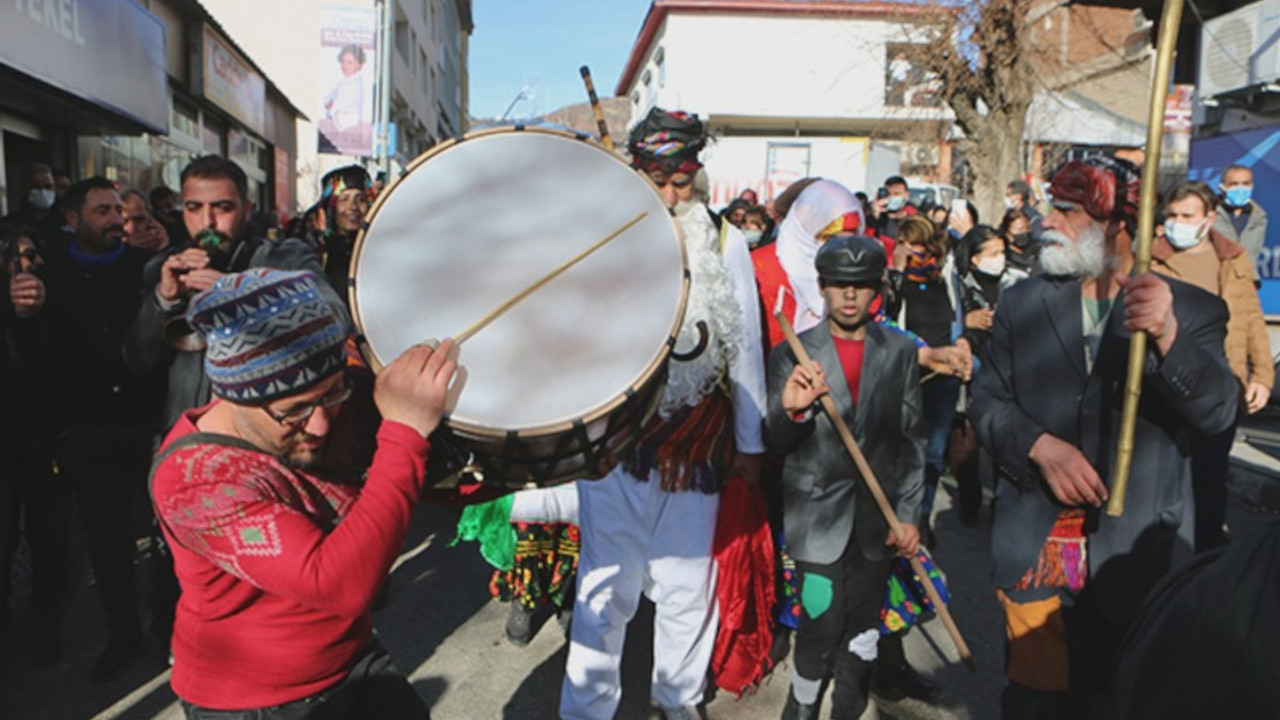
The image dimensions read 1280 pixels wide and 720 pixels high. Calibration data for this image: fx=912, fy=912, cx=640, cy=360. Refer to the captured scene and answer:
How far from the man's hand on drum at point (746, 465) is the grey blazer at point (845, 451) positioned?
0.09 metres

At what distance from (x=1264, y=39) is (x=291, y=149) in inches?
692

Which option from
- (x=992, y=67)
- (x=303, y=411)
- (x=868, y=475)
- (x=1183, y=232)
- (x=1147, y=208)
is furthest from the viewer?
(x=992, y=67)

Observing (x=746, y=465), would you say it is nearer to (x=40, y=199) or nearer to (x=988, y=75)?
(x=40, y=199)

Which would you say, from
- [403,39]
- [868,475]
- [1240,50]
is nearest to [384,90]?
[1240,50]

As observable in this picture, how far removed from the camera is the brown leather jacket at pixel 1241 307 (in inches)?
173

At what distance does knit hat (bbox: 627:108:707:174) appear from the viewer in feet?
9.54

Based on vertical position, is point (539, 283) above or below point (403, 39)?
below

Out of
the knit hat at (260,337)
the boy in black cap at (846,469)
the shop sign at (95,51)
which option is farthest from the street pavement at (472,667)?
the shop sign at (95,51)

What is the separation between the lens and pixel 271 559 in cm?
155

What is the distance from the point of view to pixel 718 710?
11.0 ft

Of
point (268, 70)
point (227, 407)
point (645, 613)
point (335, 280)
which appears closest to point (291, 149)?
point (268, 70)

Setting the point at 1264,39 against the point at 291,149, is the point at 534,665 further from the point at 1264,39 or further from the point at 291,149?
the point at 291,149

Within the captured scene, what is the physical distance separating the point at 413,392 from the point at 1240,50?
1140 cm

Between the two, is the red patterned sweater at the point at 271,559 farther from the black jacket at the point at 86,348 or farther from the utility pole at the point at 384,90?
the utility pole at the point at 384,90
